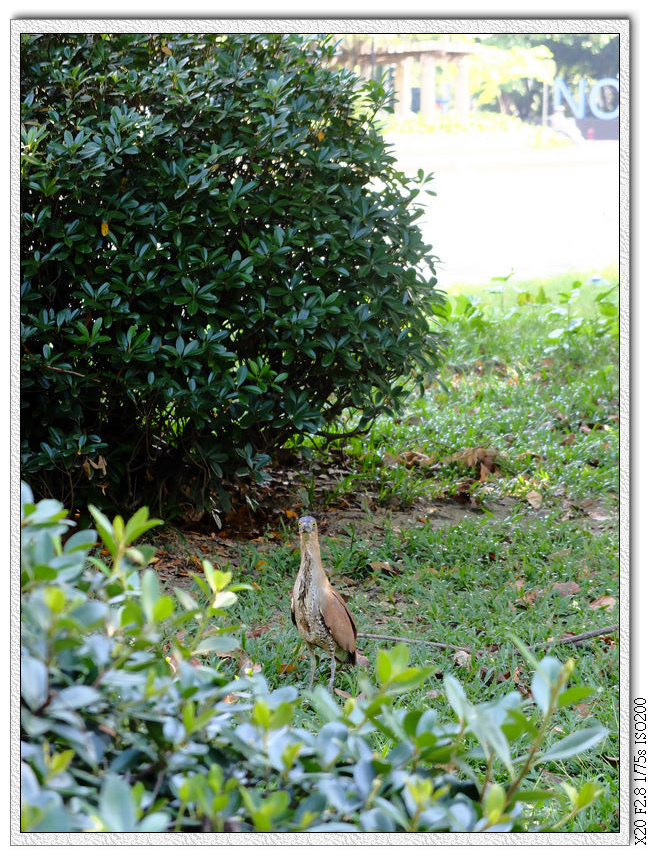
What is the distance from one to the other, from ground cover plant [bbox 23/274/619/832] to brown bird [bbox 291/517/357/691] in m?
0.14

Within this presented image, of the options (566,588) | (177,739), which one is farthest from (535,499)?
(177,739)

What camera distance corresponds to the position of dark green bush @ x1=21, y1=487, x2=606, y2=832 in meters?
0.87

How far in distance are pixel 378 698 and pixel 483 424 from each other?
3.51m

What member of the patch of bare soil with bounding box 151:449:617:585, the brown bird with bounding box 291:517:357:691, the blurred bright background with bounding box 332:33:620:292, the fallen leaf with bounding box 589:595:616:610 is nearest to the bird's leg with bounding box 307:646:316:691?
the brown bird with bounding box 291:517:357:691

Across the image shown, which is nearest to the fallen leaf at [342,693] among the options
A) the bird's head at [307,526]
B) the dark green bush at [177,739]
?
the bird's head at [307,526]

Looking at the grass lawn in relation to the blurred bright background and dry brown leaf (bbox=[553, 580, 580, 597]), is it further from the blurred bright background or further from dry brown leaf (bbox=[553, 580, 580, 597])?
the blurred bright background

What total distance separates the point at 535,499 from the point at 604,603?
0.91 meters

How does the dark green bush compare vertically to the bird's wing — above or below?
above

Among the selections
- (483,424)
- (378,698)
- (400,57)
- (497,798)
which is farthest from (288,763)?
(400,57)

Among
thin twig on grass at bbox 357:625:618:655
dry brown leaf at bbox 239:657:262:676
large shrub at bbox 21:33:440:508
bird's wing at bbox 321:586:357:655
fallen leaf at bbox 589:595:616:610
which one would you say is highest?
large shrub at bbox 21:33:440:508

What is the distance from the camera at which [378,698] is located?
98cm

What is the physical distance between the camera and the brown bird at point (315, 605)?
2170 millimetres

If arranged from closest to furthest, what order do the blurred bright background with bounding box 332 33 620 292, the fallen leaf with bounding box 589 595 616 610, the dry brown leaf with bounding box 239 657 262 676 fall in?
the dry brown leaf with bounding box 239 657 262 676 < the fallen leaf with bounding box 589 595 616 610 < the blurred bright background with bounding box 332 33 620 292
